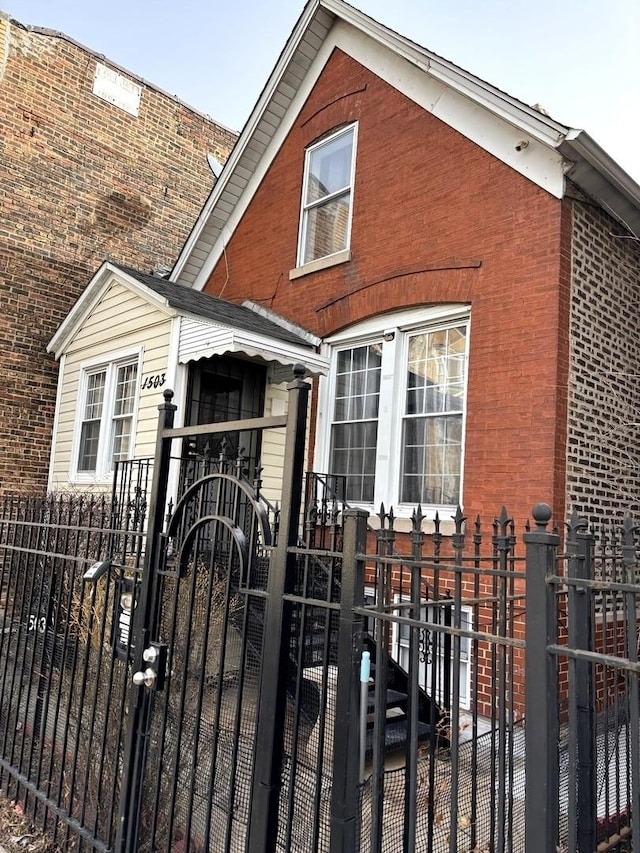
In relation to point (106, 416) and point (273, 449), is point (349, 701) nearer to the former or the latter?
point (273, 449)

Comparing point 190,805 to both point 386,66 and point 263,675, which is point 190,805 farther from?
point 386,66

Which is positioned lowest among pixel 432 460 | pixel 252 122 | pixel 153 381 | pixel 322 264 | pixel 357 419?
pixel 432 460

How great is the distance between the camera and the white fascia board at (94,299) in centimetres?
816

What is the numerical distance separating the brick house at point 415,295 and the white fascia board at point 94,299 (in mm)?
45

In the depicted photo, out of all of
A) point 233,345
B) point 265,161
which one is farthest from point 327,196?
point 233,345

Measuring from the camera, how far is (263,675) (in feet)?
8.70

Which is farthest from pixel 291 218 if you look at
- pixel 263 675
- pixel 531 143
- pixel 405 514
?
pixel 263 675

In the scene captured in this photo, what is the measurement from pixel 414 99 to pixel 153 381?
15.4 ft

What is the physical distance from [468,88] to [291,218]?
3.36 meters

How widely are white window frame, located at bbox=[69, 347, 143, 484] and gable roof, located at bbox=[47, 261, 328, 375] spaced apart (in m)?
0.89

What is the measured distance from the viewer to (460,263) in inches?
278

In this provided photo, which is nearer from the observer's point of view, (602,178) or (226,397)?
(602,178)

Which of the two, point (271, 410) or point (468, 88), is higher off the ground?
point (468, 88)

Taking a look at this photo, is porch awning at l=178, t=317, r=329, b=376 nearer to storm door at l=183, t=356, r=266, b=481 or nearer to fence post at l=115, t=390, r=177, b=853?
storm door at l=183, t=356, r=266, b=481
